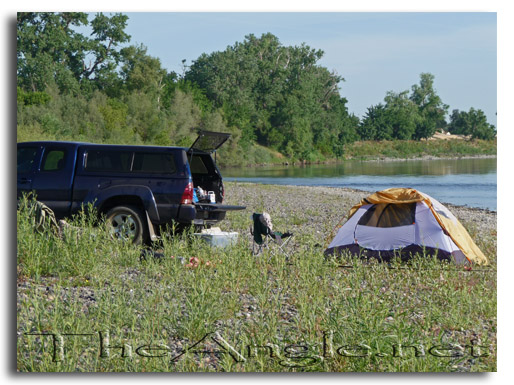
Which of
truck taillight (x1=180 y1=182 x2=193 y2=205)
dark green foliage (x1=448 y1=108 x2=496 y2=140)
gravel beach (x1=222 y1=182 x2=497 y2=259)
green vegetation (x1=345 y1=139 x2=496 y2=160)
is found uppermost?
green vegetation (x1=345 y1=139 x2=496 y2=160)

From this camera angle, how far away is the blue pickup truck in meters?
9.14

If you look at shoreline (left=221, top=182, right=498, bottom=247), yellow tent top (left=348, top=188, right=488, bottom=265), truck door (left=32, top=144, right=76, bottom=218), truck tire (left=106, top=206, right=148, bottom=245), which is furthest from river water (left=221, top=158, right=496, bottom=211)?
truck door (left=32, top=144, right=76, bottom=218)

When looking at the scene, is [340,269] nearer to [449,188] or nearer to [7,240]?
[7,240]

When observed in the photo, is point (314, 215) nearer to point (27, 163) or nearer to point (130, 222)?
point (130, 222)

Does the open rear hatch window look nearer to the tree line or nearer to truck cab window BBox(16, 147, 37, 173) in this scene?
the tree line

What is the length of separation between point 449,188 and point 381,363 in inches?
1042

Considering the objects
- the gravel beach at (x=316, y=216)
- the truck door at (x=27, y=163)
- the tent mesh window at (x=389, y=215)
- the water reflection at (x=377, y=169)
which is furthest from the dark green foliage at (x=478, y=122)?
the water reflection at (x=377, y=169)

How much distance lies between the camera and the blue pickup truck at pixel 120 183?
914 centimetres

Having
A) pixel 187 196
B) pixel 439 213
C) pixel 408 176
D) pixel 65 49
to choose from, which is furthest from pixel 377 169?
pixel 65 49

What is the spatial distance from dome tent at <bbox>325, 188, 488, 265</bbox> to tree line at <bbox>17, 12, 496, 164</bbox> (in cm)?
156

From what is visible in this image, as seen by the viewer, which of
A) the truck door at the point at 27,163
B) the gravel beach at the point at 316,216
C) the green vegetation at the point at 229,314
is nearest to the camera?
the green vegetation at the point at 229,314

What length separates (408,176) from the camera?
38.6 meters

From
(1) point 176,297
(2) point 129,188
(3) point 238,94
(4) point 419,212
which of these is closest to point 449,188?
(3) point 238,94

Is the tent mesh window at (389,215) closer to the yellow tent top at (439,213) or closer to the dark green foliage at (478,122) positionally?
the yellow tent top at (439,213)
